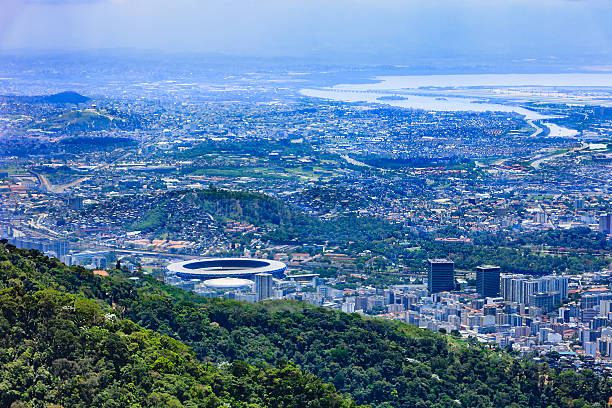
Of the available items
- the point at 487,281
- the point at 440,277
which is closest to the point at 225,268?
the point at 440,277

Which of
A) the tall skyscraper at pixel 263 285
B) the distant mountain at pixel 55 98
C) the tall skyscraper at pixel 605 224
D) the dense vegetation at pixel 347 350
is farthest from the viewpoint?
the distant mountain at pixel 55 98

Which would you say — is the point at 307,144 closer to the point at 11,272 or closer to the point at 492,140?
the point at 492,140

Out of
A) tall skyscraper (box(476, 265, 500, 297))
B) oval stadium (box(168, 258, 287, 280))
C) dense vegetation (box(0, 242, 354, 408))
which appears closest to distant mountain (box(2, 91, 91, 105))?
oval stadium (box(168, 258, 287, 280))

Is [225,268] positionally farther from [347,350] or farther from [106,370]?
[106,370]

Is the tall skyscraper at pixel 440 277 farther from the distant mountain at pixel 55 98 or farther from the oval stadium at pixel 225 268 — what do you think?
the distant mountain at pixel 55 98

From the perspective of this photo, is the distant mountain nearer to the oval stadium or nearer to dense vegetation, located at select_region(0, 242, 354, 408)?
the oval stadium

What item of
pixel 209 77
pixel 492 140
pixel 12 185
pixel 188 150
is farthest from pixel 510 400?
pixel 209 77

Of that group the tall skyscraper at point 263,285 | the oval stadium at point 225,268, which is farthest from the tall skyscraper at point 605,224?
the tall skyscraper at point 263,285
